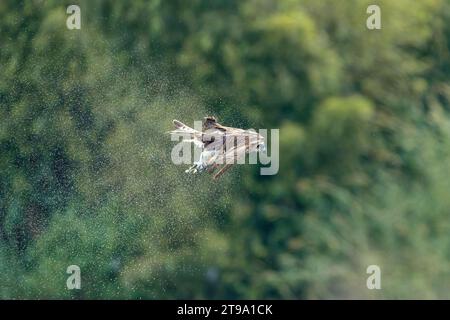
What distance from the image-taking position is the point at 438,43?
59.5 feet

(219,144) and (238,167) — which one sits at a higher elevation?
(238,167)

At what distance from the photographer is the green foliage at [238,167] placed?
14016mm

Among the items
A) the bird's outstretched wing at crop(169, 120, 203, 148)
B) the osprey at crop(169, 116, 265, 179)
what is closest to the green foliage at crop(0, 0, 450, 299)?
the bird's outstretched wing at crop(169, 120, 203, 148)

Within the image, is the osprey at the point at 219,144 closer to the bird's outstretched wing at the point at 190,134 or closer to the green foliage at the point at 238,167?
the bird's outstretched wing at the point at 190,134

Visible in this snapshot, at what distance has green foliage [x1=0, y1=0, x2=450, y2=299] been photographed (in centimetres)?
1402

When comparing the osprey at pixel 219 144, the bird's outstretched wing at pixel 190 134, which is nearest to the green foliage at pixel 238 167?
the bird's outstretched wing at pixel 190 134

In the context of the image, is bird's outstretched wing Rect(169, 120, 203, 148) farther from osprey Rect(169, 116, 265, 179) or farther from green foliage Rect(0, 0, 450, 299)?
green foliage Rect(0, 0, 450, 299)

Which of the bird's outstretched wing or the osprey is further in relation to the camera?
the bird's outstretched wing

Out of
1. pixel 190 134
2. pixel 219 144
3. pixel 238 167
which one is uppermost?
pixel 238 167

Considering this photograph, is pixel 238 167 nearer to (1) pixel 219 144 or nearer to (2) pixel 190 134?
(2) pixel 190 134

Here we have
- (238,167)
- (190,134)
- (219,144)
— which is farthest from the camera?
(238,167)

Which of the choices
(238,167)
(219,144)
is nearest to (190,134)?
(219,144)

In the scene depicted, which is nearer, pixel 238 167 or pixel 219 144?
pixel 219 144

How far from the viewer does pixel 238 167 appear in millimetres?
15641
